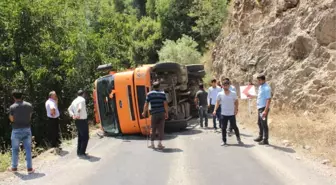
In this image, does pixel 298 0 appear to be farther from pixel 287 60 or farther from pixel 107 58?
pixel 107 58

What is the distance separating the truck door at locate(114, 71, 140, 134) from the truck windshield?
0.25 meters

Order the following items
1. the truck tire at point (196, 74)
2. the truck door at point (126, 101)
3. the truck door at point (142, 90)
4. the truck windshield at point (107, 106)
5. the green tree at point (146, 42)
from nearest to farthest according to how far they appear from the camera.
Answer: the truck door at point (142, 90) < the truck door at point (126, 101) < the truck windshield at point (107, 106) < the truck tire at point (196, 74) < the green tree at point (146, 42)

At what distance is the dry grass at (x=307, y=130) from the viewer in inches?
349

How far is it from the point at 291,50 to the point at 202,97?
3.92m

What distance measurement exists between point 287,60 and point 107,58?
47.5 ft

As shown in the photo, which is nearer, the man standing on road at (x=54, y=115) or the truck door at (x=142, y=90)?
the man standing on road at (x=54, y=115)

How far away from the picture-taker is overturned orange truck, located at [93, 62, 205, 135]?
12.8m

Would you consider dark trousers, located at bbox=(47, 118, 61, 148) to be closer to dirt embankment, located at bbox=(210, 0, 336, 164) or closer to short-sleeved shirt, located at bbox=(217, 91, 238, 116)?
short-sleeved shirt, located at bbox=(217, 91, 238, 116)

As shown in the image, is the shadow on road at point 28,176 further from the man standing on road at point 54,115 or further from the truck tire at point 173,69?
the truck tire at point 173,69

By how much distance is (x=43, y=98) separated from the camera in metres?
21.4

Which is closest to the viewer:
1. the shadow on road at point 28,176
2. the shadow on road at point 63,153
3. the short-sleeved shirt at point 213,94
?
the shadow on road at point 28,176

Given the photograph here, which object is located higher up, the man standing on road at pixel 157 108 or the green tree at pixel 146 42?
the green tree at pixel 146 42

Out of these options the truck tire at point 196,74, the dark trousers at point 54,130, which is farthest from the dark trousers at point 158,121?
the truck tire at point 196,74

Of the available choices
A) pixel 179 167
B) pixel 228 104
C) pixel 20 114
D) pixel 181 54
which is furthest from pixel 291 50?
pixel 181 54
